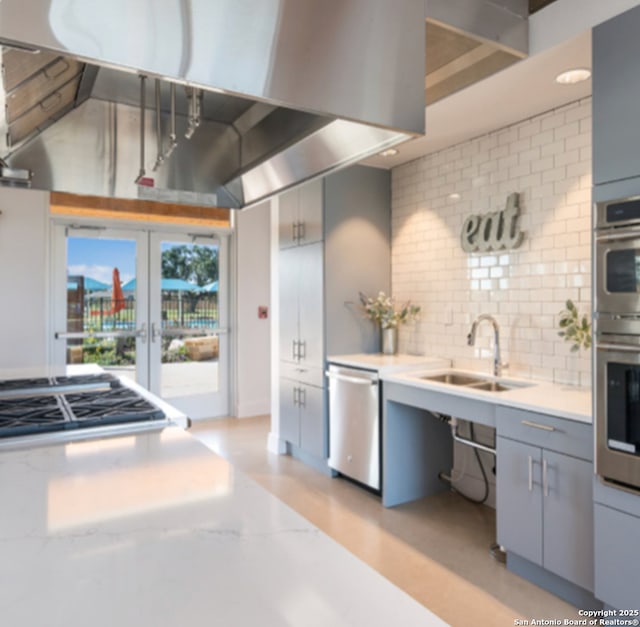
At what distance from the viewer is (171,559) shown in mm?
808

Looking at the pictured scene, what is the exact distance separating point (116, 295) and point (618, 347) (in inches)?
187

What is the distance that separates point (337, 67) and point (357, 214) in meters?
2.85

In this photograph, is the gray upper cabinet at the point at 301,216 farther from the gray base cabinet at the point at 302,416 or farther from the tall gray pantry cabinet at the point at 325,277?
the gray base cabinet at the point at 302,416

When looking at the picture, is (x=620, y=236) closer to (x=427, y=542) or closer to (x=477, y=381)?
(x=477, y=381)

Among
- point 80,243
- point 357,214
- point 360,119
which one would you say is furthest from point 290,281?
point 360,119


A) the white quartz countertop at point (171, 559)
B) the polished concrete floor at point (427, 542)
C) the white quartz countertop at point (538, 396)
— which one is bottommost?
the polished concrete floor at point (427, 542)

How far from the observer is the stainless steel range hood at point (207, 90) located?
858 millimetres

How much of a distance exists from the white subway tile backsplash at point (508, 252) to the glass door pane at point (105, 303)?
2.96 metres

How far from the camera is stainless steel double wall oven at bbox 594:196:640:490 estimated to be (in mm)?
1863

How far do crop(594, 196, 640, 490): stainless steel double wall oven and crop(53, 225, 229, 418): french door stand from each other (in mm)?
4515

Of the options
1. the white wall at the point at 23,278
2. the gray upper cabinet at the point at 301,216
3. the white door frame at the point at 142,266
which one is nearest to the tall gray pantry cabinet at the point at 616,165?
the gray upper cabinet at the point at 301,216

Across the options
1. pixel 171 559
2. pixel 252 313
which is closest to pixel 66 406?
pixel 171 559

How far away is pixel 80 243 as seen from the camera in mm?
5066

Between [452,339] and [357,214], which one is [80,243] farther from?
[452,339]
